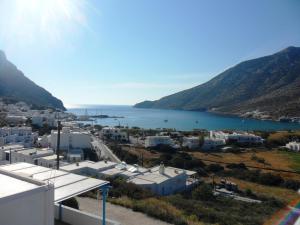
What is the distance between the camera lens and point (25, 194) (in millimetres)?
4977

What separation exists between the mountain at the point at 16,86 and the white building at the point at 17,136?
72.7 meters

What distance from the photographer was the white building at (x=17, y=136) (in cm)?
3991

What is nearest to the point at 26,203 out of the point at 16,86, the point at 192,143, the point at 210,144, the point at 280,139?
the point at 192,143

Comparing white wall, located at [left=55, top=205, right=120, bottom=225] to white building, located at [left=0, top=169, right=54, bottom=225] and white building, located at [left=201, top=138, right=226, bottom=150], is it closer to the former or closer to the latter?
white building, located at [left=0, top=169, right=54, bottom=225]

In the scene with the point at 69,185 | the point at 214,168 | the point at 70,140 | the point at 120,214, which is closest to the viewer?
the point at 69,185

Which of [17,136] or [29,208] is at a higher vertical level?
[29,208]

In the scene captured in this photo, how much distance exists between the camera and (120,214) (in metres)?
9.52

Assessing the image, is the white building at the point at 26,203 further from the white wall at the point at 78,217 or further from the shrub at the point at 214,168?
the shrub at the point at 214,168

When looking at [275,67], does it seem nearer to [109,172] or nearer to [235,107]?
[235,107]

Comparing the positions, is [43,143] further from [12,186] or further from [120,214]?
[12,186]

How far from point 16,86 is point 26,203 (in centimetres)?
13462

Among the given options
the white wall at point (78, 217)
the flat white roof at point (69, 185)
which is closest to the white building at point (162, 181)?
the white wall at point (78, 217)

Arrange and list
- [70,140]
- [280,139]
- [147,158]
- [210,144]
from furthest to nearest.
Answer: [280,139] < [210,144] < [70,140] < [147,158]

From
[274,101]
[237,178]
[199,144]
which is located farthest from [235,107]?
[237,178]
